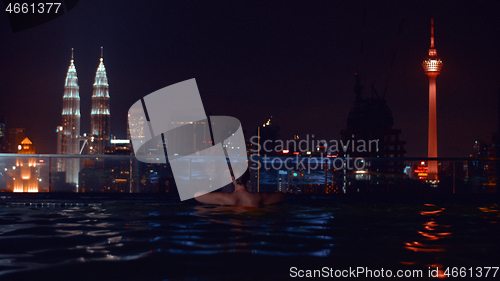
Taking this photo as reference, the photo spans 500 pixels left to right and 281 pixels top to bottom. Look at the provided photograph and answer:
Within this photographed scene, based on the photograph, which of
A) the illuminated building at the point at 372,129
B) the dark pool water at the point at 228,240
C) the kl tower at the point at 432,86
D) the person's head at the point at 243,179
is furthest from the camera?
the illuminated building at the point at 372,129

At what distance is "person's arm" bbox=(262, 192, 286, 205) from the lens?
841 cm

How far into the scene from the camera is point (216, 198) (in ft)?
27.5

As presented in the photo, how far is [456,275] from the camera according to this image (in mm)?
3824

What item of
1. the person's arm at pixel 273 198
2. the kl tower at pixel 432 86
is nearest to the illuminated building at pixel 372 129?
the kl tower at pixel 432 86

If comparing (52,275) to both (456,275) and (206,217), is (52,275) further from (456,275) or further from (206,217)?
(456,275)

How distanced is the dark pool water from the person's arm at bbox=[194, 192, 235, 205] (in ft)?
0.91

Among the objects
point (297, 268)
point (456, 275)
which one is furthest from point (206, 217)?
point (456, 275)

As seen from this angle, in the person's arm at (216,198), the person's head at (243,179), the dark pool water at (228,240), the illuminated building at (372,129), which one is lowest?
the dark pool water at (228,240)

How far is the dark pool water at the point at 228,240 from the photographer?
397cm

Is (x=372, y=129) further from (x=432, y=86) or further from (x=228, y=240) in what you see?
(x=228, y=240)

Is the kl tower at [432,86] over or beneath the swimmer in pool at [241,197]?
over

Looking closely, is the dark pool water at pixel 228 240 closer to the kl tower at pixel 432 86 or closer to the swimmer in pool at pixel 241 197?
the swimmer in pool at pixel 241 197

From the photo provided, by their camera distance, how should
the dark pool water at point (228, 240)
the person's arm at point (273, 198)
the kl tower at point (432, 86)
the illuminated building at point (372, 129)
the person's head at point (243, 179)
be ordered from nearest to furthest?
the dark pool water at point (228, 240) → the person's head at point (243, 179) → the person's arm at point (273, 198) → the kl tower at point (432, 86) → the illuminated building at point (372, 129)

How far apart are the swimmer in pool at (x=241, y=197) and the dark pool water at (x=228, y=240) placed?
0.90ft
